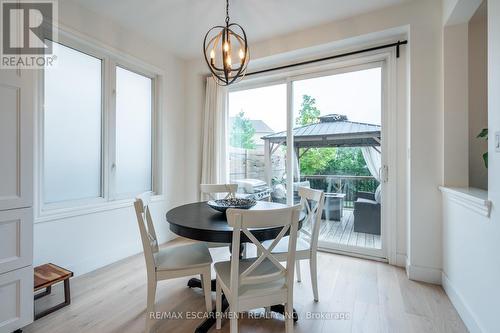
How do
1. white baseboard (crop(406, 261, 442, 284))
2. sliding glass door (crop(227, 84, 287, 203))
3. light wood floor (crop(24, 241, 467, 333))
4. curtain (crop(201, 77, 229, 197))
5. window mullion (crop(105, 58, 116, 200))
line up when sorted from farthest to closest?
curtain (crop(201, 77, 229, 197))
sliding glass door (crop(227, 84, 287, 203))
window mullion (crop(105, 58, 116, 200))
white baseboard (crop(406, 261, 442, 284))
light wood floor (crop(24, 241, 467, 333))

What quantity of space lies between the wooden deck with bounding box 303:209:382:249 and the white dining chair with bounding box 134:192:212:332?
4.91 ft

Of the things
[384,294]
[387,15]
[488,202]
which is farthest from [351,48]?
[384,294]

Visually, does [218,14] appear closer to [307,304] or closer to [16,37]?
[16,37]

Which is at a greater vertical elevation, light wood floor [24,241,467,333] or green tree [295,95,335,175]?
green tree [295,95,335,175]

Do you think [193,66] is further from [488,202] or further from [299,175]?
[488,202]

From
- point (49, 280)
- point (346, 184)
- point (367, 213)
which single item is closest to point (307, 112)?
point (346, 184)

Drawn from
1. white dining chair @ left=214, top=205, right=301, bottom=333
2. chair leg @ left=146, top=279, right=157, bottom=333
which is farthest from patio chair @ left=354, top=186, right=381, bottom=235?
chair leg @ left=146, top=279, right=157, bottom=333

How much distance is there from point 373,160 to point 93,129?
3.29m

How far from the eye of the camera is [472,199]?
1584 millimetres

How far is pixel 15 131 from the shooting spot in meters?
1.57

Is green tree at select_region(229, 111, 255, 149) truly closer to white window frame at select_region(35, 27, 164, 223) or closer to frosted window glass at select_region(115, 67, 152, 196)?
white window frame at select_region(35, 27, 164, 223)

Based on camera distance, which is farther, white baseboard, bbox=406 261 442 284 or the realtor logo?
white baseboard, bbox=406 261 442 284

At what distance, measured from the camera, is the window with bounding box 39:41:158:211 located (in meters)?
2.34

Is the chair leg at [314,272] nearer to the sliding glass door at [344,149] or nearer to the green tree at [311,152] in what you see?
the sliding glass door at [344,149]
